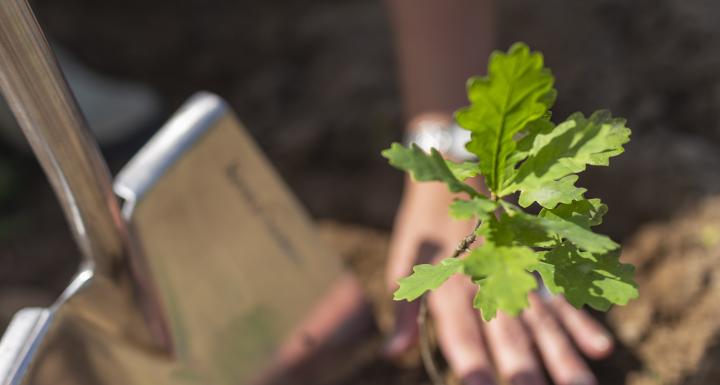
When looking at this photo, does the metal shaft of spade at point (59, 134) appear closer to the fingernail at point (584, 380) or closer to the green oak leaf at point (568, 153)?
the green oak leaf at point (568, 153)

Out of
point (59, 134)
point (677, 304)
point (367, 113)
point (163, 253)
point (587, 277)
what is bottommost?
point (677, 304)

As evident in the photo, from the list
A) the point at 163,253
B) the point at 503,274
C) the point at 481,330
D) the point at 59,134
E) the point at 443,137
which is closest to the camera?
the point at 503,274

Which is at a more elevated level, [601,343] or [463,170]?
[463,170]

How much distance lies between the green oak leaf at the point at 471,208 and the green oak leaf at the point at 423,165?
2cm

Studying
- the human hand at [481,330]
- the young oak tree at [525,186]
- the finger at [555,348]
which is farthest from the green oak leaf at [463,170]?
the finger at [555,348]

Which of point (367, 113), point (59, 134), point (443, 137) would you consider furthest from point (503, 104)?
point (367, 113)

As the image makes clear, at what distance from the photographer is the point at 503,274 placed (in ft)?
1.74

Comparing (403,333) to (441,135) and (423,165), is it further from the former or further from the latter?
(423,165)

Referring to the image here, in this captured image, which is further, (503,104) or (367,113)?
(367,113)

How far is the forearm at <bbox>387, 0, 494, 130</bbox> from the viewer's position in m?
1.35

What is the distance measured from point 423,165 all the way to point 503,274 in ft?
0.33

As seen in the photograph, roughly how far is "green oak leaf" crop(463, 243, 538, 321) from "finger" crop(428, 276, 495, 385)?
0.57 meters

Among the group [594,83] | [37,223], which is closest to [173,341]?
[37,223]

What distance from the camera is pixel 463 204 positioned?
1.77 feet
